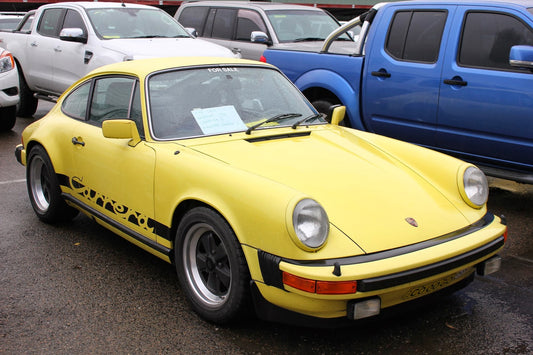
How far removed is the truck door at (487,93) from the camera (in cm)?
539

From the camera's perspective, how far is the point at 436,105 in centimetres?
593

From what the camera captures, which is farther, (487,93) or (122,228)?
(487,93)

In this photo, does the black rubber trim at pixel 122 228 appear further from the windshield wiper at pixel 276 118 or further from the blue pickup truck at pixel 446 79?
the blue pickup truck at pixel 446 79

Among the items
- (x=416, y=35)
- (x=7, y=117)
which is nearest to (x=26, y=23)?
(x=7, y=117)

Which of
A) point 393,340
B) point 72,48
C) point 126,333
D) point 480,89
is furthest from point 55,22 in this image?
point 393,340

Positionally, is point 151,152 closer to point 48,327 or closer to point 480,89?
point 48,327

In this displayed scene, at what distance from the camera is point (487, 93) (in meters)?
5.56

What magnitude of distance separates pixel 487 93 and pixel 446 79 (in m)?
0.45

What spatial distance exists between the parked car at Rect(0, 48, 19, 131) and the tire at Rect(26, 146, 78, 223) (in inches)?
165

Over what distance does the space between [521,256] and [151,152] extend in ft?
9.35

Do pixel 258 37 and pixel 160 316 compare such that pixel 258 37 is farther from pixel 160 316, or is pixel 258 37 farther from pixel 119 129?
pixel 160 316

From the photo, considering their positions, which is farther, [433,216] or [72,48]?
[72,48]

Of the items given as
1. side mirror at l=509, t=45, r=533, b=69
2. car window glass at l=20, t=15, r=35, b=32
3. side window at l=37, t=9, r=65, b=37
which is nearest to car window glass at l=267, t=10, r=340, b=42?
side window at l=37, t=9, r=65, b=37

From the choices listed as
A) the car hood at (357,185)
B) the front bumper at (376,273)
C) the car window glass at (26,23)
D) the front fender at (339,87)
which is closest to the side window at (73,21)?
the car window glass at (26,23)
